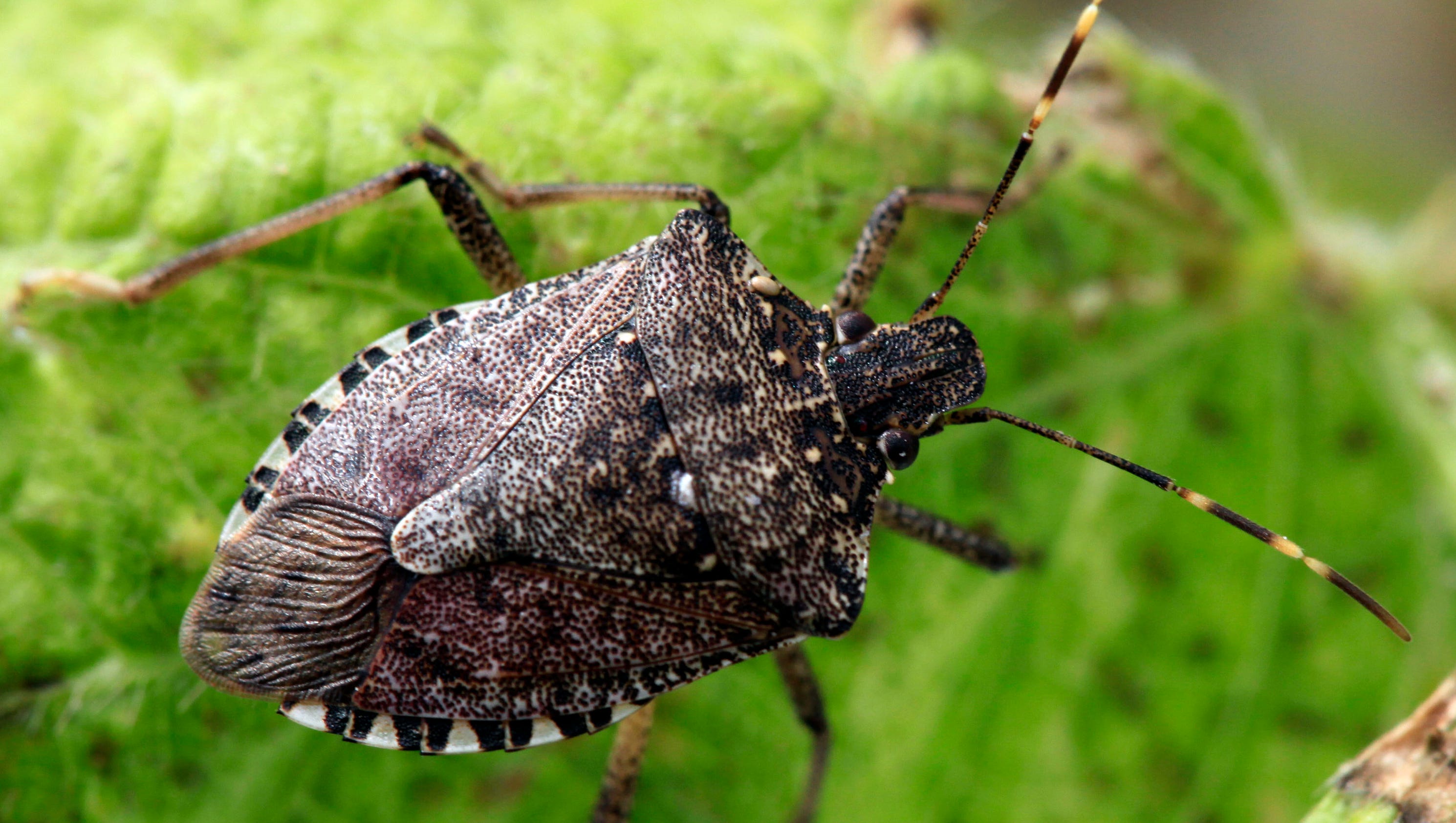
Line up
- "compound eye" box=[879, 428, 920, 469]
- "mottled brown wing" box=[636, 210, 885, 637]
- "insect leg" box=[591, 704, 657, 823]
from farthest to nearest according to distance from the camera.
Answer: "insect leg" box=[591, 704, 657, 823], "compound eye" box=[879, 428, 920, 469], "mottled brown wing" box=[636, 210, 885, 637]

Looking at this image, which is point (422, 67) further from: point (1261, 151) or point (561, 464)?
point (1261, 151)

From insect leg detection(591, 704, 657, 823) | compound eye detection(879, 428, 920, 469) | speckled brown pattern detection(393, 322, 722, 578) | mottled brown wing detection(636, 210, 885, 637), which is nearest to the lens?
speckled brown pattern detection(393, 322, 722, 578)

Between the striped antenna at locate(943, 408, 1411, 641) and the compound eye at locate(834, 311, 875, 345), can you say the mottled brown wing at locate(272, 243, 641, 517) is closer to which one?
the compound eye at locate(834, 311, 875, 345)

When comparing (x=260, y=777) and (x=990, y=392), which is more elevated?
(x=990, y=392)

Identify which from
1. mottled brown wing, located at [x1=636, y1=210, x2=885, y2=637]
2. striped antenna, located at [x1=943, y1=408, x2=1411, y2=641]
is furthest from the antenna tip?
mottled brown wing, located at [x1=636, y1=210, x2=885, y2=637]

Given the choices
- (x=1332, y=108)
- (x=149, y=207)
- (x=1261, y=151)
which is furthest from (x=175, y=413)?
(x=1332, y=108)

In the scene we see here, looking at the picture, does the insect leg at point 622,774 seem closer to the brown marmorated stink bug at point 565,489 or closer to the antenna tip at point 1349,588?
the brown marmorated stink bug at point 565,489
